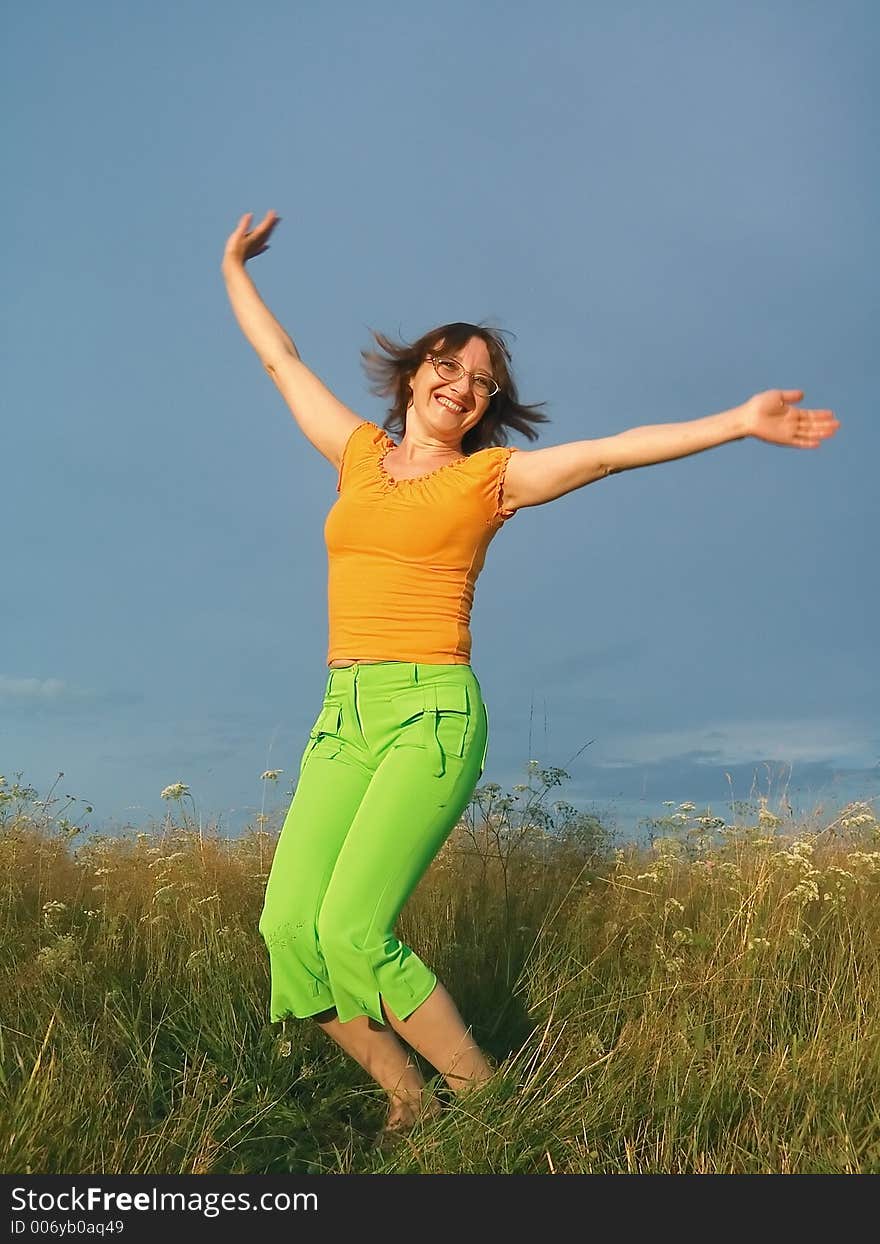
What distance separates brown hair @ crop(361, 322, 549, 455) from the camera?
488 centimetres

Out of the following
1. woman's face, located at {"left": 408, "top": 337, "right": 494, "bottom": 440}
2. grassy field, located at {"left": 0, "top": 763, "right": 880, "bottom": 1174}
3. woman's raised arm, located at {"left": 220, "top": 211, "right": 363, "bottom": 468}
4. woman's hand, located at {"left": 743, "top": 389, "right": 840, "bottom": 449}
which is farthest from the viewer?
woman's raised arm, located at {"left": 220, "top": 211, "right": 363, "bottom": 468}

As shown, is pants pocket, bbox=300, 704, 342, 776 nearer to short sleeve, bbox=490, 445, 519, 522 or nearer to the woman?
the woman

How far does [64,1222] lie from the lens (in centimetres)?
311

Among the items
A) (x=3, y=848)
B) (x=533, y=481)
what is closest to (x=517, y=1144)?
(x=533, y=481)

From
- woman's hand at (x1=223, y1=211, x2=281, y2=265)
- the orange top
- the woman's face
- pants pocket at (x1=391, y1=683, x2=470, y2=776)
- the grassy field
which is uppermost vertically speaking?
woman's hand at (x1=223, y1=211, x2=281, y2=265)

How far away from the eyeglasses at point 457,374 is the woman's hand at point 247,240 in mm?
1450

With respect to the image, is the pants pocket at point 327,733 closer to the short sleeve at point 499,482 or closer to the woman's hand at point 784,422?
the short sleeve at point 499,482

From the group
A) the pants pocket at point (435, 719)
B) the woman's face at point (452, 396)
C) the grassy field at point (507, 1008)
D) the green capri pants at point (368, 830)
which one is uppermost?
the woman's face at point (452, 396)

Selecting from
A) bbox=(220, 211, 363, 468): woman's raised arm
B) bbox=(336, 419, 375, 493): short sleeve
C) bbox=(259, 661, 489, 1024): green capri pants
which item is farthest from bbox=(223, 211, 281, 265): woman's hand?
bbox=(259, 661, 489, 1024): green capri pants

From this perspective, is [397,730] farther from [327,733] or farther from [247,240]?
[247,240]

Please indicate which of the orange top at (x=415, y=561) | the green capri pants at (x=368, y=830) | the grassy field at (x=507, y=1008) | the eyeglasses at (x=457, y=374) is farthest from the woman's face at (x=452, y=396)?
the grassy field at (x=507, y=1008)

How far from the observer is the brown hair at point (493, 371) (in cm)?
488

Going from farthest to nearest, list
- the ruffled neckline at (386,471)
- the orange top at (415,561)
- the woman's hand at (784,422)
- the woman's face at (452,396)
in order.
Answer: the woman's face at (452,396) < the ruffled neckline at (386,471) < the orange top at (415,561) < the woman's hand at (784,422)

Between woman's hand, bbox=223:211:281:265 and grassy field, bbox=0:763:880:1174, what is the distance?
9.65 feet
